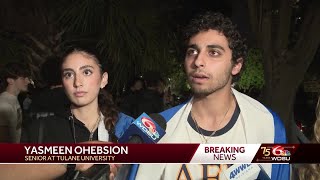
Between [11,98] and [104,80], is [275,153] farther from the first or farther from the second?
[11,98]

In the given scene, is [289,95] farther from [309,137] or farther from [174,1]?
[174,1]

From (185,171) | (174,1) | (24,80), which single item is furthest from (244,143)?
(24,80)

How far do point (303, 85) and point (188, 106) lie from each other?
0.67 metres

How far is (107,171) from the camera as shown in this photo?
2051 mm

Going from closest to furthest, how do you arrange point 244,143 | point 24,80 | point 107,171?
point 107,171 < point 244,143 < point 24,80

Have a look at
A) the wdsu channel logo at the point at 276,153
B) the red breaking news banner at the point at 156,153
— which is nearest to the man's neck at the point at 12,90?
the red breaking news banner at the point at 156,153

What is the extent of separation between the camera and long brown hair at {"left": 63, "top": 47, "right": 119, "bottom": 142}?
219 centimetres

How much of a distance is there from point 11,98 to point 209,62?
1.37 meters

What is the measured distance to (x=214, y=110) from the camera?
217 centimetres

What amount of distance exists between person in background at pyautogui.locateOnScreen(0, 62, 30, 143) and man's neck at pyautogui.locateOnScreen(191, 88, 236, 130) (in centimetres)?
92

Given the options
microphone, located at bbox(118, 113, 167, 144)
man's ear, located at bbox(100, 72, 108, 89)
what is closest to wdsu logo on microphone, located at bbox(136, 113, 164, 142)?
microphone, located at bbox(118, 113, 167, 144)

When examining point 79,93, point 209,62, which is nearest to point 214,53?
point 209,62

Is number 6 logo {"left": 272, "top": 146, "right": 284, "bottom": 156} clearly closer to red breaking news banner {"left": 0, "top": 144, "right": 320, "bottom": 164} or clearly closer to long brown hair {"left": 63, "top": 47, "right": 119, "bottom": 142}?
red breaking news banner {"left": 0, "top": 144, "right": 320, "bottom": 164}

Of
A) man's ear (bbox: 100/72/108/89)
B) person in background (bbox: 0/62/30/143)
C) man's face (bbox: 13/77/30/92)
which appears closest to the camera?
man's ear (bbox: 100/72/108/89)
